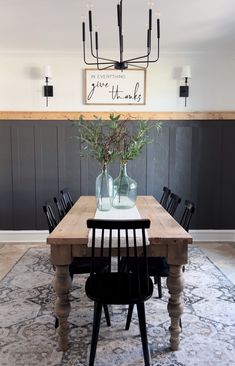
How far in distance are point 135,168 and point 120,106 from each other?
32.8 inches

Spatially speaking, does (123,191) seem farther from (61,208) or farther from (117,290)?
(117,290)

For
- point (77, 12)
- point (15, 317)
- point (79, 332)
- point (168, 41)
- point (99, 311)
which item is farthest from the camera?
point (168, 41)

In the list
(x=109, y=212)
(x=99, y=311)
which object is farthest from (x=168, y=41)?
(x=99, y=311)

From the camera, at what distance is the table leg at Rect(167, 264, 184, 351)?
→ 2.06 meters

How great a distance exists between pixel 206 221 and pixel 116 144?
2372mm

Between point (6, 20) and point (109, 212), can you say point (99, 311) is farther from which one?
point (6, 20)

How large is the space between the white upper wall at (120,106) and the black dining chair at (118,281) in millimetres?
2724

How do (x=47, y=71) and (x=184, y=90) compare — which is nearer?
(x=47, y=71)

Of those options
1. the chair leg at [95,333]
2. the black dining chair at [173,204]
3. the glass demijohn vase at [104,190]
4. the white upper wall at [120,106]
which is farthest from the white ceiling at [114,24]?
the chair leg at [95,333]

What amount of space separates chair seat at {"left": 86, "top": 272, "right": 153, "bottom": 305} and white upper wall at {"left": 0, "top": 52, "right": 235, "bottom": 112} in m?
2.78

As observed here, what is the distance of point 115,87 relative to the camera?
14.3 ft

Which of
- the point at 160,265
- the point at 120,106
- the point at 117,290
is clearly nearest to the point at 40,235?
the point at 120,106

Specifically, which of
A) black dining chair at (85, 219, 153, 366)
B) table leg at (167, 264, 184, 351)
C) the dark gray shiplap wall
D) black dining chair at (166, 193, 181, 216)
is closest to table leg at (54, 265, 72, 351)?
black dining chair at (85, 219, 153, 366)

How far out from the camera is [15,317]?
8.36 feet
